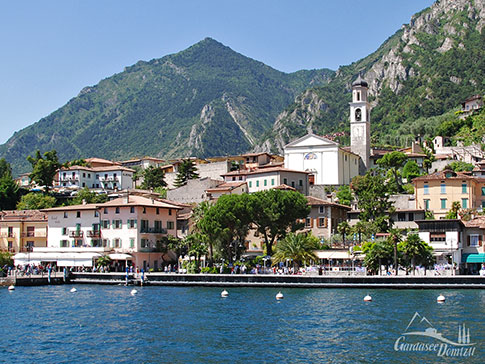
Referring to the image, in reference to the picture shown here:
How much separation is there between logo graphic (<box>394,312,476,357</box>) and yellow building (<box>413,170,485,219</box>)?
38170 mm

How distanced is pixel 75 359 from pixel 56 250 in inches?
1681

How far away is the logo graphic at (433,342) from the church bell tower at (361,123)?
2772 inches

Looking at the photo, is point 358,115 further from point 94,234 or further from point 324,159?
point 94,234

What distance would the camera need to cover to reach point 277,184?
84.2 m

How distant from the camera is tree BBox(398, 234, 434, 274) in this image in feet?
181

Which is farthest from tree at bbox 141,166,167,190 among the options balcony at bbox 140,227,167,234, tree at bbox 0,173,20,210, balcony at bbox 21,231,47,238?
balcony at bbox 140,227,167,234

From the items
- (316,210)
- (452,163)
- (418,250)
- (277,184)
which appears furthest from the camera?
(452,163)

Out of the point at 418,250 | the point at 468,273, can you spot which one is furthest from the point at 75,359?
the point at 468,273

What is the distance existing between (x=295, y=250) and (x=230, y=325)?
77.8 feet

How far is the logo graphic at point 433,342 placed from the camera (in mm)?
28047

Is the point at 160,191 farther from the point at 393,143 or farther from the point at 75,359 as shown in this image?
the point at 75,359

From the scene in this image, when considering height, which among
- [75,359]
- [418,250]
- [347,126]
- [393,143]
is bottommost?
[75,359]

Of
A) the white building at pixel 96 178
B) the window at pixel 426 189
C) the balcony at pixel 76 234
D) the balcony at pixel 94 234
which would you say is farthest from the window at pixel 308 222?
the white building at pixel 96 178

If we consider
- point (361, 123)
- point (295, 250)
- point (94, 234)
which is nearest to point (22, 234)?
point (94, 234)
